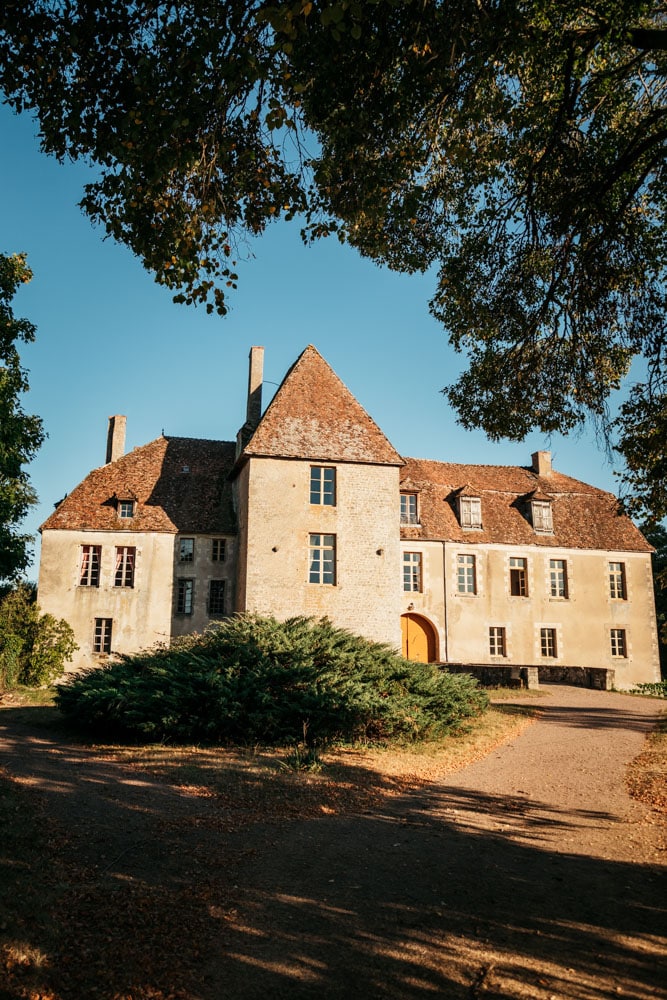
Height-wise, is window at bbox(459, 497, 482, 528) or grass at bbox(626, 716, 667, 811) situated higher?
window at bbox(459, 497, 482, 528)

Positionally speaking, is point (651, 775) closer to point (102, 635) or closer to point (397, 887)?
point (397, 887)

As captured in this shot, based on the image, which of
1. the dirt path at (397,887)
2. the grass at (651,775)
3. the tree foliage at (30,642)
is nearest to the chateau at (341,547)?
the tree foliage at (30,642)

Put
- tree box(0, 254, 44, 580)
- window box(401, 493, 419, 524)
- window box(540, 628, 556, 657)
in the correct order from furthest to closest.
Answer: window box(540, 628, 556, 657) → window box(401, 493, 419, 524) → tree box(0, 254, 44, 580)

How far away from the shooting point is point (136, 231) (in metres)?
7.35

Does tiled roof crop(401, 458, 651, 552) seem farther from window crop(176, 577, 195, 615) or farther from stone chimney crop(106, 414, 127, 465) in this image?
stone chimney crop(106, 414, 127, 465)

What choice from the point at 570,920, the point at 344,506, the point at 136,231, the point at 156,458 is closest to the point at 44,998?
the point at 570,920

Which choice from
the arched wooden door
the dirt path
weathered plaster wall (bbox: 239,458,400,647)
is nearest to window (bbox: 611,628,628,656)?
the arched wooden door

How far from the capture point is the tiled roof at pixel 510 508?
2995 cm

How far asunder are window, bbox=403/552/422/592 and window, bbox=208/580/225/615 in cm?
768

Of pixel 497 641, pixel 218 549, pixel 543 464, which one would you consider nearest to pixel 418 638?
pixel 497 641

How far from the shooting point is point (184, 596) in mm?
25984

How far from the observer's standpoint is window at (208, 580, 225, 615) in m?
26.0

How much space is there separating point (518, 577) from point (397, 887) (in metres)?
25.5

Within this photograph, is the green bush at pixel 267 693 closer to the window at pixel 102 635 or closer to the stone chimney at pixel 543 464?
the window at pixel 102 635
